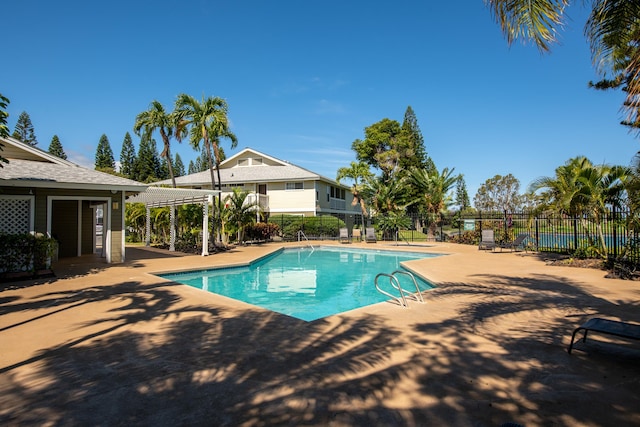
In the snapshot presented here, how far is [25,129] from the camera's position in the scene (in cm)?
6219

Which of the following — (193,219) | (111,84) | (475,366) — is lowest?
(475,366)

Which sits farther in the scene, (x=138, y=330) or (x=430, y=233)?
(x=430, y=233)

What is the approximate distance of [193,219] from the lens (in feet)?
71.7

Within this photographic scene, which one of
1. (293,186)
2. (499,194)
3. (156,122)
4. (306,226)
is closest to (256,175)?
(293,186)

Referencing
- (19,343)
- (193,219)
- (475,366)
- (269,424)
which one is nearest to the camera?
(269,424)

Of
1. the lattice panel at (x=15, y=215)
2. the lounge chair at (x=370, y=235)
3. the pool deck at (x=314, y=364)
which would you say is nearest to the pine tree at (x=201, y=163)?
the lounge chair at (x=370, y=235)

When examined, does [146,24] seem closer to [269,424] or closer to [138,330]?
[138,330]

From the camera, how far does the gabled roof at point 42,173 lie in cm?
1087

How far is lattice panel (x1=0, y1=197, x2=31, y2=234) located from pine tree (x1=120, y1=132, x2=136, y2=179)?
5804cm

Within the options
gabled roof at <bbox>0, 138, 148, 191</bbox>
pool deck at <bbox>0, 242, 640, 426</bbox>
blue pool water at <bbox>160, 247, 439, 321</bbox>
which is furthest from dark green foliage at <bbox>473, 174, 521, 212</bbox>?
pool deck at <bbox>0, 242, 640, 426</bbox>

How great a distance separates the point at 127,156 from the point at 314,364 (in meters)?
71.3

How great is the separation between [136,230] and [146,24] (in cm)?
1556

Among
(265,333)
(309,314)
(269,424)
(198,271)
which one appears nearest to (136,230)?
(198,271)

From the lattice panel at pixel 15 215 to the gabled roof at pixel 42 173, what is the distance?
0.83 m
